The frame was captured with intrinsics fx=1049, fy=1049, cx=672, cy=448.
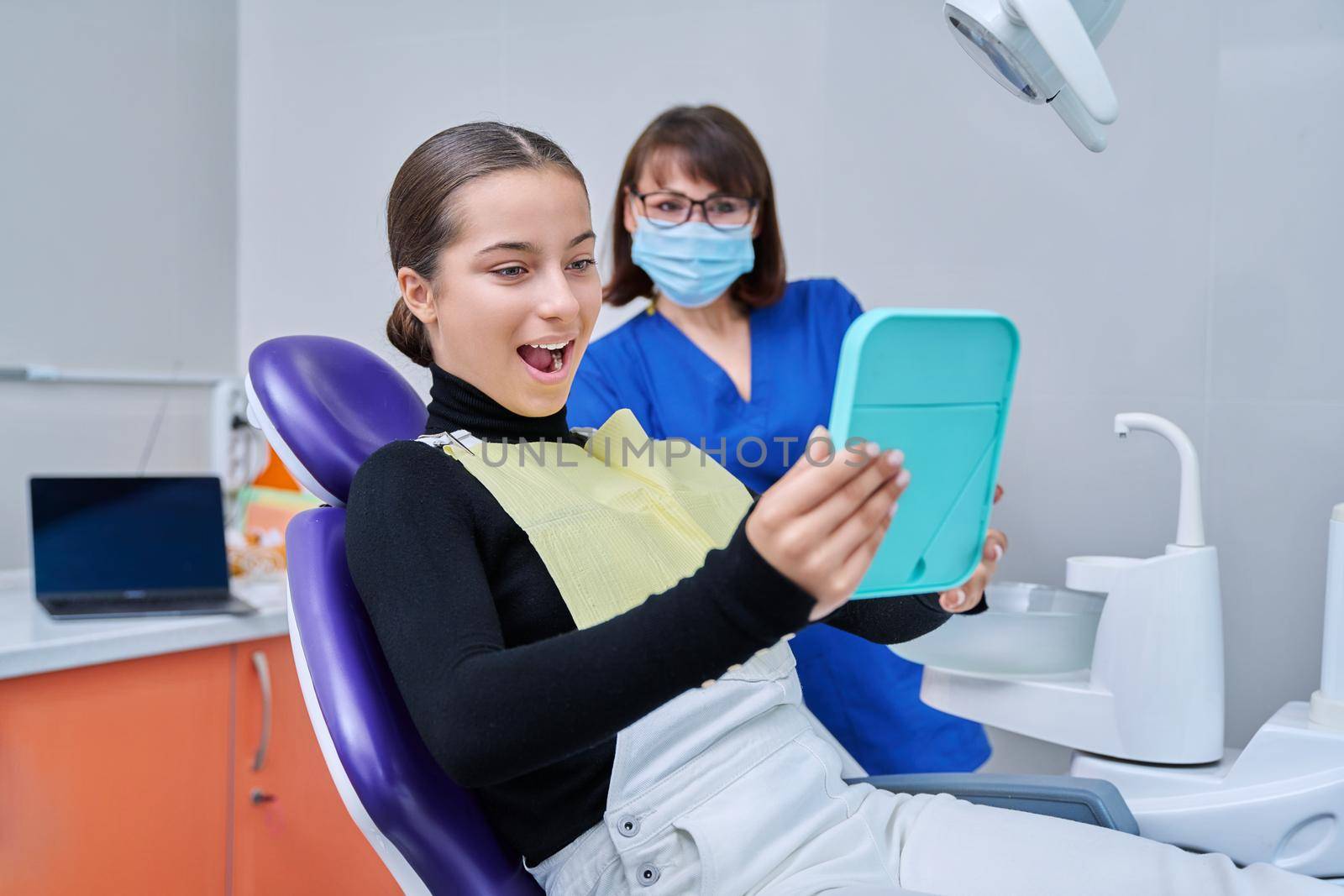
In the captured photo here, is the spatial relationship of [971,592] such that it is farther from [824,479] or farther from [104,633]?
[104,633]

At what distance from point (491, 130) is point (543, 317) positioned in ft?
0.64

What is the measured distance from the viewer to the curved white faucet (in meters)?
1.39

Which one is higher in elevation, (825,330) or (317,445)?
(825,330)

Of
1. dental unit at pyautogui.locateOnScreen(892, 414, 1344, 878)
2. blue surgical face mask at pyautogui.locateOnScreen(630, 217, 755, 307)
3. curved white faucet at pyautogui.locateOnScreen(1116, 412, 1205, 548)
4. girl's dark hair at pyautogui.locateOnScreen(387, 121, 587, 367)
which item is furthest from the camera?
blue surgical face mask at pyautogui.locateOnScreen(630, 217, 755, 307)

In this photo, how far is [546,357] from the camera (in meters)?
0.98

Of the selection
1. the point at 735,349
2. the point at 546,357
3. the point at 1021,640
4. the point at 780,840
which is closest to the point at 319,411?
the point at 546,357

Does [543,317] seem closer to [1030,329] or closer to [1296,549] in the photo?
[1030,329]

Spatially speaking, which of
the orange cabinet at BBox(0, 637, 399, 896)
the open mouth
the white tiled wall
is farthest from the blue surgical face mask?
the white tiled wall

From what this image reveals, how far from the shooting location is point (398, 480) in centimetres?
85

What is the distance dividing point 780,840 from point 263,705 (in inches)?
45.1

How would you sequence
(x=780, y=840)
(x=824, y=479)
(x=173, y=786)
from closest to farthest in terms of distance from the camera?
(x=824, y=479)
(x=780, y=840)
(x=173, y=786)

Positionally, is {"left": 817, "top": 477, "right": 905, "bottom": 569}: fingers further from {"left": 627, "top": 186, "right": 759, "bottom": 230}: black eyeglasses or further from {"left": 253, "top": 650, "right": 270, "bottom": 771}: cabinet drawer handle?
{"left": 253, "top": 650, "right": 270, "bottom": 771}: cabinet drawer handle

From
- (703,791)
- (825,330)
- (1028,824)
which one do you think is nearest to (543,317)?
(703,791)

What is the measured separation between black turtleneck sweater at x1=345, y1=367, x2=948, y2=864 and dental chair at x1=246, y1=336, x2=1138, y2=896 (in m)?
0.07
